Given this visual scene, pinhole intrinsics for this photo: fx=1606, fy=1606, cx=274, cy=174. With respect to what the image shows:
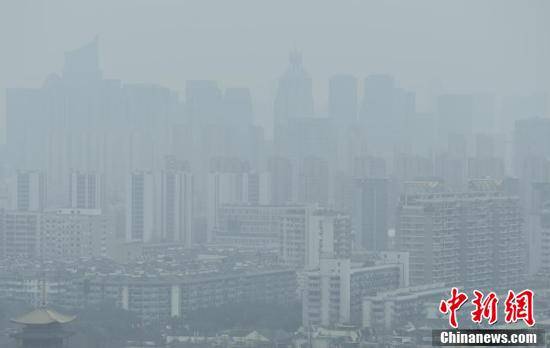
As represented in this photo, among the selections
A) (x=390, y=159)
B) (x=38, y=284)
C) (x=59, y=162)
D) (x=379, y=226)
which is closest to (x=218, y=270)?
(x=38, y=284)

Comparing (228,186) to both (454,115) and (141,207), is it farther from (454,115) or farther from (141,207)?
(454,115)

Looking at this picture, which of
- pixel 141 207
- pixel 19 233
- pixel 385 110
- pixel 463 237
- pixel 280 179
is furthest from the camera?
pixel 385 110

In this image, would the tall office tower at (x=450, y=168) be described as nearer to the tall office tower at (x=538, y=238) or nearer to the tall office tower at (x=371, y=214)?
the tall office tower at (x=371, y=214)

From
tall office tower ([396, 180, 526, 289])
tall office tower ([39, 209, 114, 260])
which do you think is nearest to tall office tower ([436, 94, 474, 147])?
tall office tower ([39, 209, 114, 260])

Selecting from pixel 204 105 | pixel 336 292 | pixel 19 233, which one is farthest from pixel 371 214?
pixel 204 105

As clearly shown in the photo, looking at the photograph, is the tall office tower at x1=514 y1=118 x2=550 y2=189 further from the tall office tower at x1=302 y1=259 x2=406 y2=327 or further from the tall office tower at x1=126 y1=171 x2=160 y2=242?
the tall office tower at x1=302 y1=259 x2=406 y2=327

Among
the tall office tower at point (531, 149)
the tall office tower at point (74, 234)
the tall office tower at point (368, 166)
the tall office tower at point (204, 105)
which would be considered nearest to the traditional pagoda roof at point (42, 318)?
the tall office tower at point (74, 234)
